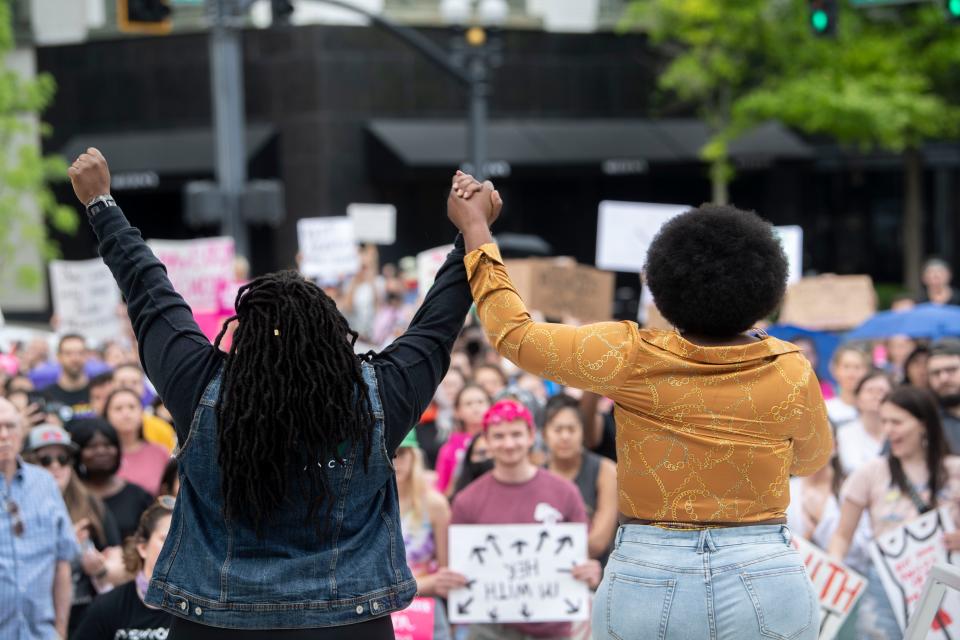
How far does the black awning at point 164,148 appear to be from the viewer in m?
23.5

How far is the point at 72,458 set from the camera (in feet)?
22.3

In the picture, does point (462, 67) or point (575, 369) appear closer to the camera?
point (575, 369)

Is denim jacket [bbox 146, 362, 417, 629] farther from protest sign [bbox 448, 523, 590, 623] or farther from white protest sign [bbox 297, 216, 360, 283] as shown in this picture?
white protest sign [bbox 297, 216, 360, 283]

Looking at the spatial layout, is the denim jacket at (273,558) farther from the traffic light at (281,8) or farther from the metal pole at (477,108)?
the metal pole at (477,108)

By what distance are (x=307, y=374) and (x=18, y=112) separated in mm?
22165

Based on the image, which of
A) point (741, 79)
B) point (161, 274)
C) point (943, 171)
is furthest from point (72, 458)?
point (943, 171)

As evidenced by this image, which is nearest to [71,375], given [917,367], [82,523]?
[82,523]

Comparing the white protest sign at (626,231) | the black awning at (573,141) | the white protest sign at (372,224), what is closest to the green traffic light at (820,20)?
the white protest sign at (626,231)

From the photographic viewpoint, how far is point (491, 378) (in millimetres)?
9156

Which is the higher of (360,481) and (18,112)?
(18,112)

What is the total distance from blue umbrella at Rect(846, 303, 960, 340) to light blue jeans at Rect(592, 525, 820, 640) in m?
7.50

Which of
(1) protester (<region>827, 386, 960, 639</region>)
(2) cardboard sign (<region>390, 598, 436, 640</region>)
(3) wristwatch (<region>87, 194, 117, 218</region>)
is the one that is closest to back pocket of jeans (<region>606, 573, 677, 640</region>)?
(3) wristwatch (<region>87, 194, 117, 218</region>)

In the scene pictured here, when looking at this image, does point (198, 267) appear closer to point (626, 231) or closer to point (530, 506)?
point (626, 231)

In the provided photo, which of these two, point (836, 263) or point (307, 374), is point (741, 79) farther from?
point (307, 374)
